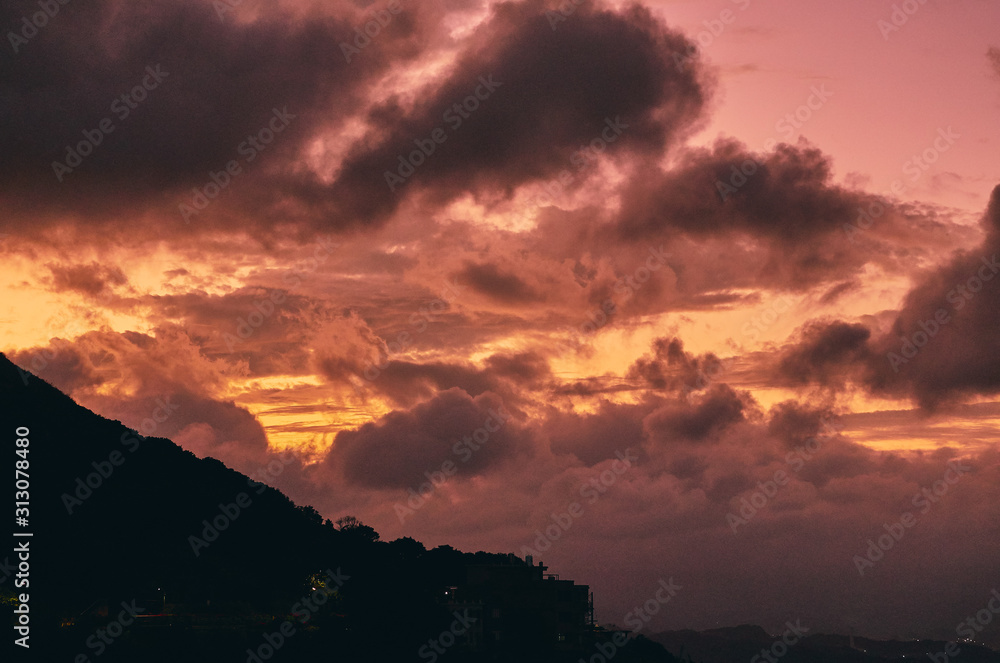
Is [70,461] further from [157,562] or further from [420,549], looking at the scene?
[420,549]

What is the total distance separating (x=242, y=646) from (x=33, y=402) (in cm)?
7410

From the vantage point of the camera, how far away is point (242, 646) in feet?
289

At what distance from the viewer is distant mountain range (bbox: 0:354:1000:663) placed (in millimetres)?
88812

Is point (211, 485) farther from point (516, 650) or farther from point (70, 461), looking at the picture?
point (516, 650)

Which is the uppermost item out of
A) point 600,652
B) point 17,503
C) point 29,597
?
point 17,503

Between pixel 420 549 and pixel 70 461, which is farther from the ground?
pixel 70 461

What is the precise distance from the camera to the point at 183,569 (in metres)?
120

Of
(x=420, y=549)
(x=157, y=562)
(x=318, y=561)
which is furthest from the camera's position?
(x=420, y=549)

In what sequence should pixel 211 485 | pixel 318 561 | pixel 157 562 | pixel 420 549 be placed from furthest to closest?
1. pixel 420 549
2. pixel 211 485
3. pixel 318 561
4. pixel 157 562

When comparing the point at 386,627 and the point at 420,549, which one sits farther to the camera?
the point at 420,549

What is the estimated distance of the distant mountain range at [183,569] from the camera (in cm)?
8881

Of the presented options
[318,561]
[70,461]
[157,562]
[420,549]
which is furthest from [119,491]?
[420,549]

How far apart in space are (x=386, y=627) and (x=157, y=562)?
41.2 m

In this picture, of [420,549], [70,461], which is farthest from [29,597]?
[420,549]
